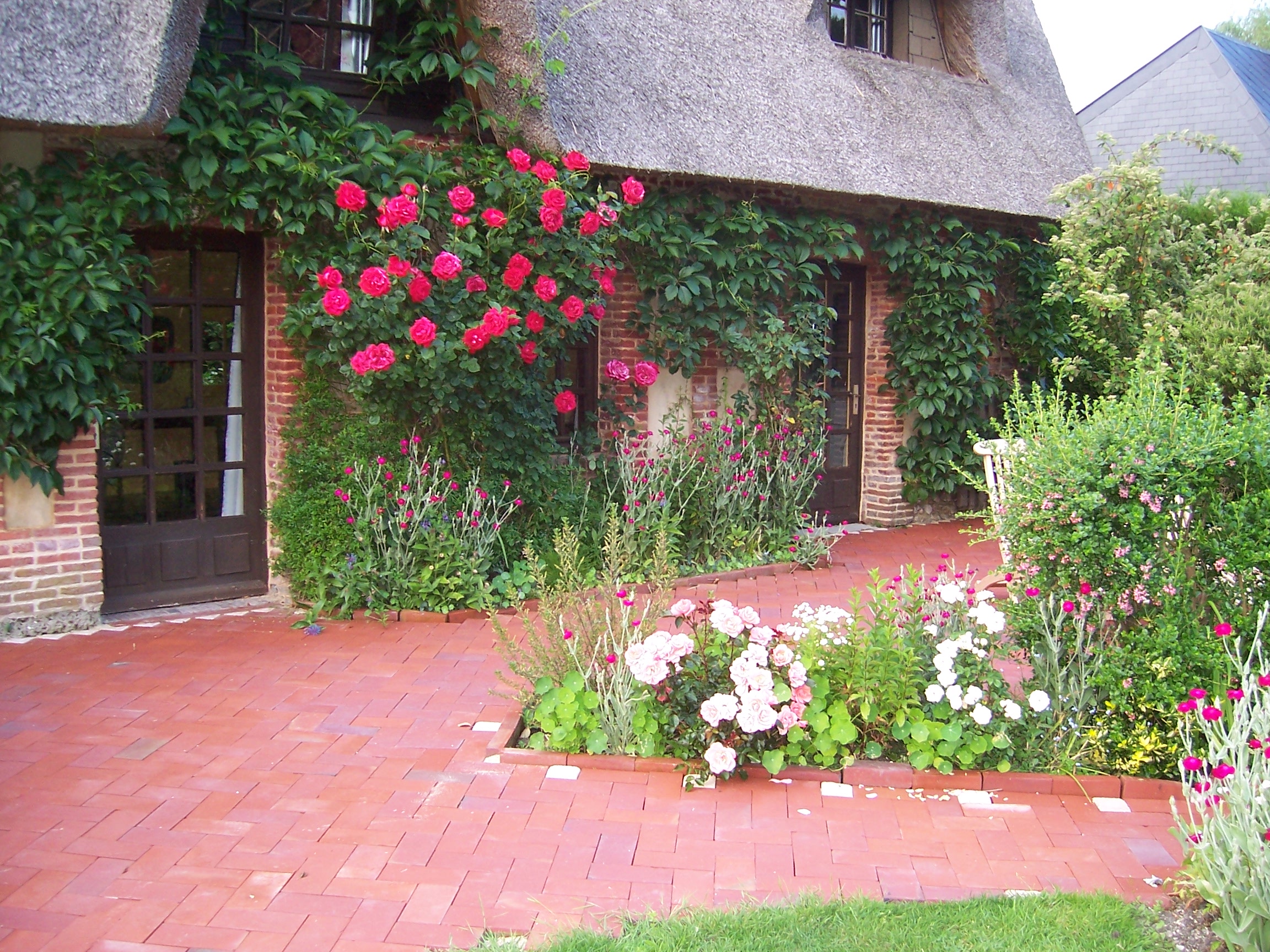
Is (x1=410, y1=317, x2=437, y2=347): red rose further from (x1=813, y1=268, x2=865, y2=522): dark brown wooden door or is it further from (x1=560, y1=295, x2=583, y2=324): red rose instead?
(x1=813, y1=268, x2=865, y2=522): dark brown wooden door

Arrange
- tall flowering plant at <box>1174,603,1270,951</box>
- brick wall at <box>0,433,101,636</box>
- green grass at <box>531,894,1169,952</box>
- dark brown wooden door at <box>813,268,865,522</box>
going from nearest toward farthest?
tall flowering plant at <box>1174,603,1270,951</box>, green grass at <box>531,894,1169,952</box>, brick wall at <box>0,433,101,636</box>, dark brown wooden door at <box>813,268,865,522</box>

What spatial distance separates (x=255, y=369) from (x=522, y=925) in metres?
4.48

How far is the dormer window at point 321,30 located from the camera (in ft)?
20.6

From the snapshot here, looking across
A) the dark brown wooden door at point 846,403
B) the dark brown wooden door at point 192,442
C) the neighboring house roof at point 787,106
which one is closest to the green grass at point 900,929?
the dark brown wooden door at point 192,442

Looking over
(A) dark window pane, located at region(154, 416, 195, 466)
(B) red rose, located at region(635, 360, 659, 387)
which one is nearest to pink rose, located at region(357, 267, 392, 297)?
(A) dark window pane, located at region(154, 416, 195, 466)

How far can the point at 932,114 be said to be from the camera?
9.48 meters

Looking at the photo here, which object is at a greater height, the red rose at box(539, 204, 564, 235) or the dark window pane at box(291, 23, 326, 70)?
the dark window pane at box(291, 23, 326, 70)

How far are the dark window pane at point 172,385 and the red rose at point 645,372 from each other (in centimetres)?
287

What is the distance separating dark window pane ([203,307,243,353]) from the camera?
6.36m

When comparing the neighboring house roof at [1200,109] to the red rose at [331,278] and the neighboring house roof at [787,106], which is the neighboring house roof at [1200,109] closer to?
the neighboring house roof at [787,106]

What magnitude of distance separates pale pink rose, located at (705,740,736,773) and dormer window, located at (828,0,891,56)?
7708 millimetres

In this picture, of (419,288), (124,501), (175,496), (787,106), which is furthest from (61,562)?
→ (787,106)

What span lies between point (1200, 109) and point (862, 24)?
32.6 feet

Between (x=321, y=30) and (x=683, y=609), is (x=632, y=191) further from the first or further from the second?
(x=683, y=609)
